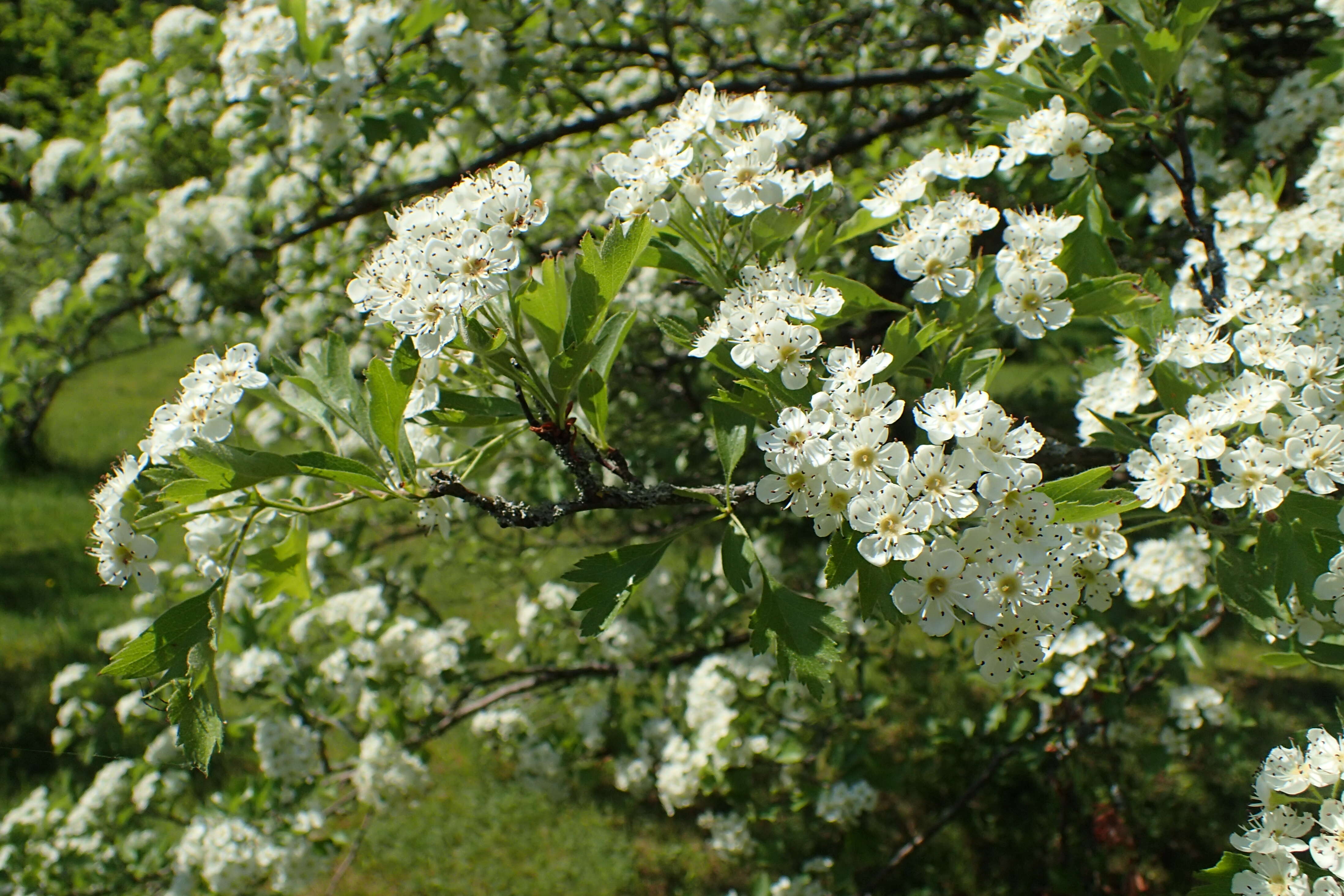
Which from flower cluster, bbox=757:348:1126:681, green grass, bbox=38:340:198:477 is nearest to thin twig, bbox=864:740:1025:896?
flower cluster, bbox=757:348:1126:681

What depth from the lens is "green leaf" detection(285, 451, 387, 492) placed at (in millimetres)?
1226

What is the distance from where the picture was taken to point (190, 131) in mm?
4379

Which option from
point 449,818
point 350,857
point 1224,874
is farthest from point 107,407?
point 1224,874

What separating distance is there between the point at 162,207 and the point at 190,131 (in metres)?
0.59

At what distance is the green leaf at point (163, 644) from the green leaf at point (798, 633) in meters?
0.80

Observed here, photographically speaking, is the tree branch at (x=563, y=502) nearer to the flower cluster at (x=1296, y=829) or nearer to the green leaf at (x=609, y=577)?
the green leaf at (x=609, y=577)

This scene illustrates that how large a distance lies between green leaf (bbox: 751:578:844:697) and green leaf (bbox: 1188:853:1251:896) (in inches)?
23.5

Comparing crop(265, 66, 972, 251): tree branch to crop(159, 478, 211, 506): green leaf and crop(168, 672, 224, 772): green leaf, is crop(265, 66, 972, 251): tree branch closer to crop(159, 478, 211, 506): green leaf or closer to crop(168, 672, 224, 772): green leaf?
crop(159, 478, 211, 506): green leaf

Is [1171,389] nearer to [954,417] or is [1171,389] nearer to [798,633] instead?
[954,417]

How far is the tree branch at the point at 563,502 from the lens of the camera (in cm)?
131

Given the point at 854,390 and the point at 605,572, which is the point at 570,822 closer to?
the point at 605,572

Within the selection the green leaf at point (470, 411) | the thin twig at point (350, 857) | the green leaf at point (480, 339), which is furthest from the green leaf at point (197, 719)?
the thin twig at point (350, 857)

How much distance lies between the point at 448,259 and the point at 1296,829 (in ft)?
4.67

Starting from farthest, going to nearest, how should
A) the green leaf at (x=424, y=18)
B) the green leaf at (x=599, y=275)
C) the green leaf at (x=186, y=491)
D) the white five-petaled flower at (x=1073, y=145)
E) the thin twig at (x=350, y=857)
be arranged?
the thin twig at (x=350, y=857) < the green leaf at (x=424, y=18) < the white five-petaled flower at (x=1073, y=145) < the green leaf at (x=599, y=275) < the green leaf at (x=186, y=491)
